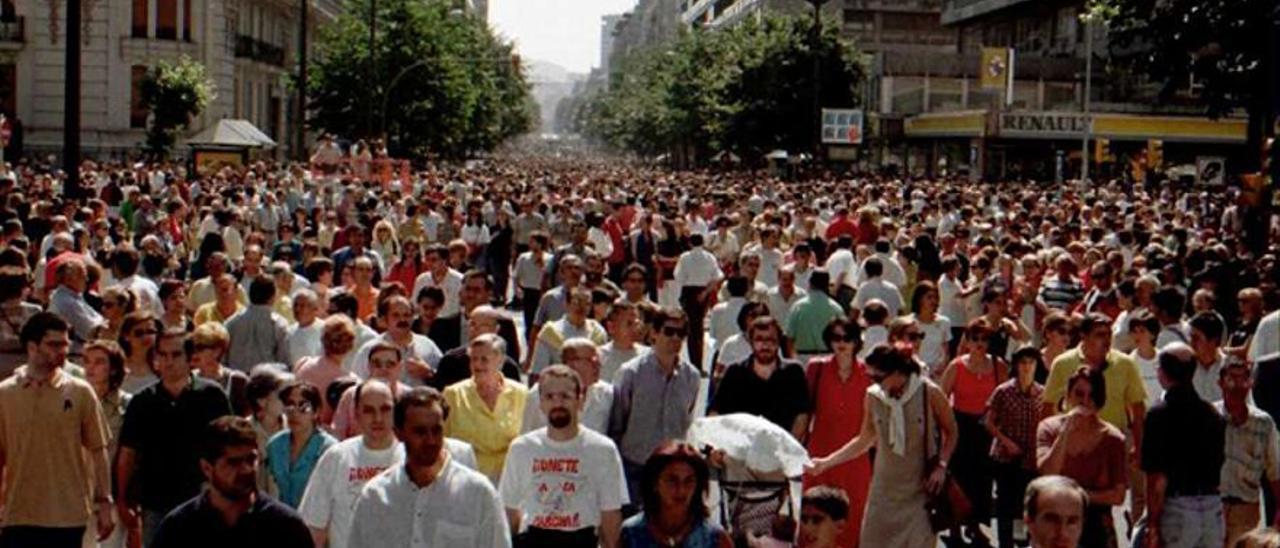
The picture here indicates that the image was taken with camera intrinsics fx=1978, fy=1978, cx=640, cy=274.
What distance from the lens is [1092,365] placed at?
9.77 metres

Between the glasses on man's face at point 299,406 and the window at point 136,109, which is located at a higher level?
the window at point 136,109

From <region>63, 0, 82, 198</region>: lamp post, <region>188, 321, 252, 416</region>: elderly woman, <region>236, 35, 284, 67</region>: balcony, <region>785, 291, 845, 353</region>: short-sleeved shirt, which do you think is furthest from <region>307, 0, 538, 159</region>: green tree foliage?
<region>188, 321, 252, 416</region>: elderly woman

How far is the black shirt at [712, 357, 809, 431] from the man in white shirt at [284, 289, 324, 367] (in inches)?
97.6

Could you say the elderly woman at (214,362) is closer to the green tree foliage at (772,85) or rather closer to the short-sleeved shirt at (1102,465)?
the short-sleeved shirt at (1102,465)

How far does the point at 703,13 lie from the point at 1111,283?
159 metres

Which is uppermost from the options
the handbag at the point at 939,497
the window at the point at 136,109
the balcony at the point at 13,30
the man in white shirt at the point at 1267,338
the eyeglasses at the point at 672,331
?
the balcony at the point at 13,30

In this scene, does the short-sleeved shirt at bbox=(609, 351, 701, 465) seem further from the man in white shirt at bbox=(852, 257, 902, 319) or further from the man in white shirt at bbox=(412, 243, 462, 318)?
the man in white shirt at bbox=(852, 257, 902, 319)

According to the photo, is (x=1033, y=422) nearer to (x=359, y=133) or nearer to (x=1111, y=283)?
(x=1111, y=283)

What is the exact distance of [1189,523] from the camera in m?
8.09

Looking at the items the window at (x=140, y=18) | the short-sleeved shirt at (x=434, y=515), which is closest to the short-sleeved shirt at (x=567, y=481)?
the short-sleeved shirt at (x=434, y=515)

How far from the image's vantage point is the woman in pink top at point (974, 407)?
10.6 meters

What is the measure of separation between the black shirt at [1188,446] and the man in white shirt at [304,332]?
4694 mm

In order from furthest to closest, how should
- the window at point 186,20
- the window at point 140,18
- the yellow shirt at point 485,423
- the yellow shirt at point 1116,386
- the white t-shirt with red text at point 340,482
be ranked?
the window at point 186,20, the window at point 140,18, the yellow shirt at point 1116,386, the yellow shirt at point 485,423, the white t-shirt with red text at point 340,482

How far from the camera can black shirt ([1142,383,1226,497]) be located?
8.09 m
